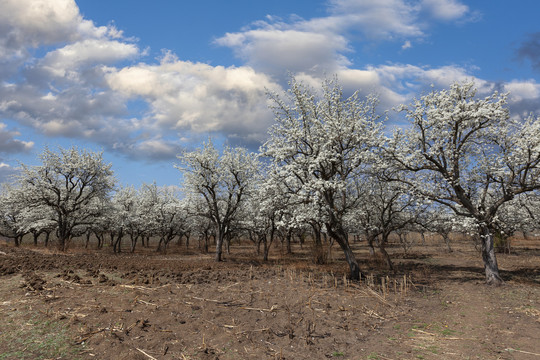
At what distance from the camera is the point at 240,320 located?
36.8 feet

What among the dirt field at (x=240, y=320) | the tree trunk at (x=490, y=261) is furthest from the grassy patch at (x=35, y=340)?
the tree trunk at (x=490, y=261)

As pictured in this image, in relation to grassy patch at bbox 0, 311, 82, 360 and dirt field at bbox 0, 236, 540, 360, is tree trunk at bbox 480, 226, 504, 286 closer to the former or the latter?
dirt field at bbox 0, 236, 540, 360

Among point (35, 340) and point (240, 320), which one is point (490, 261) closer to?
point (240, 320)

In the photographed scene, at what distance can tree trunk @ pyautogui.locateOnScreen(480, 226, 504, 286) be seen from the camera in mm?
19734

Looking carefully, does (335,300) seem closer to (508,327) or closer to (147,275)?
(508,327)

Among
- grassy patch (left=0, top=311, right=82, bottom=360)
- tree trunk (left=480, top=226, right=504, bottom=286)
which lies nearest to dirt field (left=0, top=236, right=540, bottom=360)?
grassy patch (left=0, top=311, right=82, bottom=360)

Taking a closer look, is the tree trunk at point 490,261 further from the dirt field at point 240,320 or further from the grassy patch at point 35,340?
the grassy patch at point 35,340

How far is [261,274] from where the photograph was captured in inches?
811

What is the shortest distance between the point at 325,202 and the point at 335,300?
7.15 m

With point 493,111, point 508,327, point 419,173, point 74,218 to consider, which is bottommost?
point 508,327

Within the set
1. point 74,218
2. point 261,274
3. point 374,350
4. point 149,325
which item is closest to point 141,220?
point 74,218

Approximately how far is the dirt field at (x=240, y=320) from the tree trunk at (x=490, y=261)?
274 centimetres

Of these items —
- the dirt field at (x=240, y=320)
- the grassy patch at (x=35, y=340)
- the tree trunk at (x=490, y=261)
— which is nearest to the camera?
the grassy patch at (x=35, y=340)

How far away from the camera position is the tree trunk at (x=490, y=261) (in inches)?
777
